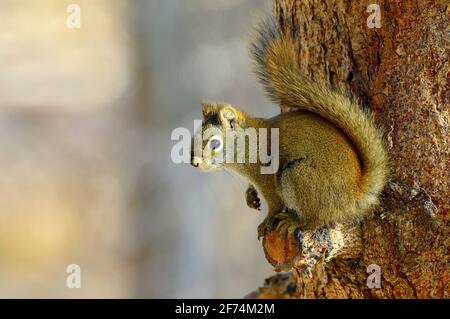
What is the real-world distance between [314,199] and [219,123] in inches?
10.5

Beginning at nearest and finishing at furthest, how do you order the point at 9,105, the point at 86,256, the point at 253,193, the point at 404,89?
the point at 404,89, the point at 253,193, the point at 9,105, the point at 86,256

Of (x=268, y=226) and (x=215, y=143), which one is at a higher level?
(x=215, y=143)

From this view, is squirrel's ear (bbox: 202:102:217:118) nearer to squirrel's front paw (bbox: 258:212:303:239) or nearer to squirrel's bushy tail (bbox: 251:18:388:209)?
squirrel's bushy tail (bbox: 251:18:388:209)

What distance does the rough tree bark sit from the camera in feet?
4.14

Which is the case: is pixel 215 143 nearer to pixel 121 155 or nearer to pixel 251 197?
pixel 251 197

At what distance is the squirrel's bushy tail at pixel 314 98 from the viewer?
1269mm

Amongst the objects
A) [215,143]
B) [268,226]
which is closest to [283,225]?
[268,226]

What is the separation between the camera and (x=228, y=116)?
54.2 inches

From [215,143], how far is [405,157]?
398mm

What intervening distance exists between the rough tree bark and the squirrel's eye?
222 mm

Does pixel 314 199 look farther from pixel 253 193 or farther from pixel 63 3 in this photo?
pixel 63 3
